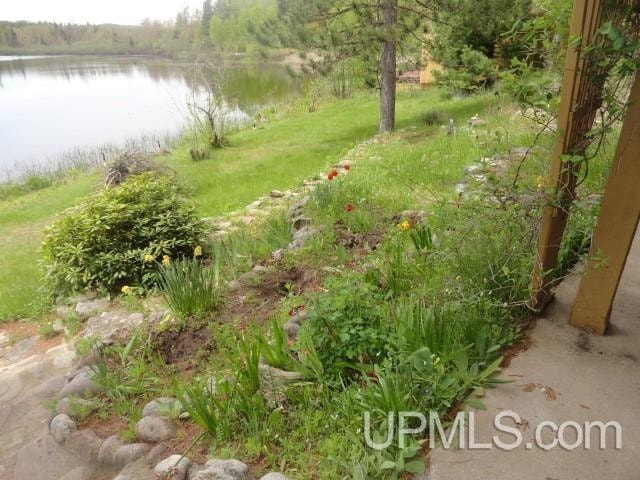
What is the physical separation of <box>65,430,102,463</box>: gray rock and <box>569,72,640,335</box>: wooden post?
2666 mm

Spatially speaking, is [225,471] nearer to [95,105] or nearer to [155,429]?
[155,429]

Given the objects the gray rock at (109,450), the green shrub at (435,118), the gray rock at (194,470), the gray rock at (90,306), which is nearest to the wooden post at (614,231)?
the gray rock at (194,470)

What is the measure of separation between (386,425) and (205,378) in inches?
45.3

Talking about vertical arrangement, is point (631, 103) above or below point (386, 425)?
above

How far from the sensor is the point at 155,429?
7.81 feet

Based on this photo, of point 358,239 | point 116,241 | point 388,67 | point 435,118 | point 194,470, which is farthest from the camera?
point 435,118

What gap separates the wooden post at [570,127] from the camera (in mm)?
1922

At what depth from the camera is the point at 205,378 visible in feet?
8.65

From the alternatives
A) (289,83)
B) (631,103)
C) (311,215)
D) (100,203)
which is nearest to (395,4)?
(311,215)

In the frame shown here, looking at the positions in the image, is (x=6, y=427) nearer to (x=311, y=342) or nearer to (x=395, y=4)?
(x=311, y=342)

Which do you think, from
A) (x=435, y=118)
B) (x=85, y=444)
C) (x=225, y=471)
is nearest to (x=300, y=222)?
(x=85, y=444)

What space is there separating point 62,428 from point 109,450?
1.28 feet

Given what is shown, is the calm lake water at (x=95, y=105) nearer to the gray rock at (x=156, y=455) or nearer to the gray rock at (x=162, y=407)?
the gray rock at (x=162, y=407)

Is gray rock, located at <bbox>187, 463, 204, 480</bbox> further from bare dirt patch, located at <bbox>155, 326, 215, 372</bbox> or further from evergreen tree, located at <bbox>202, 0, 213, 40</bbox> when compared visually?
evergreen tree, located at <bbox>202, 0, 213, 40</bbox>
